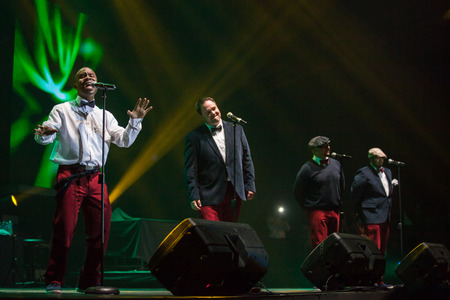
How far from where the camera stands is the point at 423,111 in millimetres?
9906

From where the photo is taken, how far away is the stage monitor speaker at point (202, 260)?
307 cm

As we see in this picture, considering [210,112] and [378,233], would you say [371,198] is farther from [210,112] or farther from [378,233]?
[210,112]

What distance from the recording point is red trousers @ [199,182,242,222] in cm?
412

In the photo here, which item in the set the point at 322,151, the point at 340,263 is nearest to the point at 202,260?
the point at 340,263

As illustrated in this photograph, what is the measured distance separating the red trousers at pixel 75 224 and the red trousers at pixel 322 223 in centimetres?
252

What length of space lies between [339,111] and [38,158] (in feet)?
19.8

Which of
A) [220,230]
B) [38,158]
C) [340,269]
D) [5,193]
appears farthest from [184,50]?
[220,230]

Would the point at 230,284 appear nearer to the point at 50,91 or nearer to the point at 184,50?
the point at 50,91

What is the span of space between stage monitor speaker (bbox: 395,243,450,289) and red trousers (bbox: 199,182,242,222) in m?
2.28

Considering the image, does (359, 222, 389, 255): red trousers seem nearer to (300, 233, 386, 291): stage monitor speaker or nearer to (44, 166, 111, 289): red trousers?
(300, 233, 386, 291): stage monitor speaker

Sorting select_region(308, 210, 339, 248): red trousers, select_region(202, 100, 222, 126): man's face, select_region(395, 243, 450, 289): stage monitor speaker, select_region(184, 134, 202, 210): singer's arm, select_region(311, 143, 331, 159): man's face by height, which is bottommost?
select_region(395, 243, 450, 289): stage monitor speaker

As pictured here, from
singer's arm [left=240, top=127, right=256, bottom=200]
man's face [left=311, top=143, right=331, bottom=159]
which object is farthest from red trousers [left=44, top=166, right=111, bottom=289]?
man's face [left=311, top=143, right=331, bottom=159]

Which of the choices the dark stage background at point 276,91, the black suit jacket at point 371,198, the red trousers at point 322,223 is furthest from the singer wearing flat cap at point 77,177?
the dark stage background at point 276,91

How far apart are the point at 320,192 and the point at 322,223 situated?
33 centimetres
